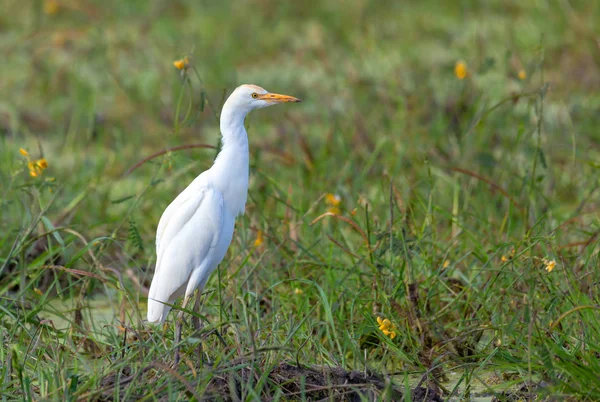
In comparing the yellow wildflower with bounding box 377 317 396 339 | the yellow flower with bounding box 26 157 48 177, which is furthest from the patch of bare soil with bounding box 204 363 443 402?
the yellow flower with bounding box 26 157 48 177

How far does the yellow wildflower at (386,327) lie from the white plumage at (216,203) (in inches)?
22.4

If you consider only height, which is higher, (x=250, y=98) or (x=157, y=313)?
(x=250, y=98)

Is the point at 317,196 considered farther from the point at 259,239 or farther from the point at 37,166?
the point at 37,166

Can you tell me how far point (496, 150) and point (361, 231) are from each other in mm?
2494

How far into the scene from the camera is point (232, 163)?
286cm

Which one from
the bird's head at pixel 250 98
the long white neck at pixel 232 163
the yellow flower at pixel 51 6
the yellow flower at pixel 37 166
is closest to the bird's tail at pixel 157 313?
the long white neck at pixel 232 163

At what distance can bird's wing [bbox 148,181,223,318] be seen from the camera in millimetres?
2838

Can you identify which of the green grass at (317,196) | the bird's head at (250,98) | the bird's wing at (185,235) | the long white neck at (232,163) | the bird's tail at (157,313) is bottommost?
the green grass at (317,196)

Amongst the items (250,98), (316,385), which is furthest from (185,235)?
(316,385)

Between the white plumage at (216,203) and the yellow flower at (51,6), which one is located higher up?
the white plumage at (216,203)

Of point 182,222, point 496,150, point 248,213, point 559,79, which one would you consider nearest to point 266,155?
point 496,150

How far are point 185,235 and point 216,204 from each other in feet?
0.49

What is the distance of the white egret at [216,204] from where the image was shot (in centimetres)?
284

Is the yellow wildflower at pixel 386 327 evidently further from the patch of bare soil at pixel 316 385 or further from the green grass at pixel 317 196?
the patch of bare soil at pixel 316 385
